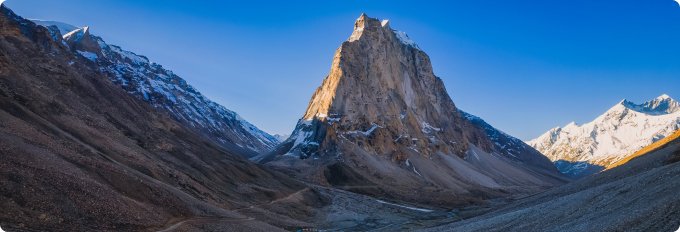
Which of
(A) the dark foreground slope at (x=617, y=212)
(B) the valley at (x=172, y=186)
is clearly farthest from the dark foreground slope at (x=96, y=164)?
(A) the dark foreground slope at (x=617, y=212)

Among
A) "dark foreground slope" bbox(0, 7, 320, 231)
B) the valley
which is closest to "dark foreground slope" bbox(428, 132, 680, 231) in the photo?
the valley

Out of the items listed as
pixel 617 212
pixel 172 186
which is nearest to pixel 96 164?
pixel 172 186

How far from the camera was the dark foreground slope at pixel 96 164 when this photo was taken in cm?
4266

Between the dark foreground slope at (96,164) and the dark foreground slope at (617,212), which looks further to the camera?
the dark foreground slope at (96,164)

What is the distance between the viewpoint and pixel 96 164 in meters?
56.7

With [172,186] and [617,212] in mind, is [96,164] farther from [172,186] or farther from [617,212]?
[617,212]

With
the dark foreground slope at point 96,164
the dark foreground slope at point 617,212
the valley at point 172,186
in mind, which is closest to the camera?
the dark foreground slope at point 617,212

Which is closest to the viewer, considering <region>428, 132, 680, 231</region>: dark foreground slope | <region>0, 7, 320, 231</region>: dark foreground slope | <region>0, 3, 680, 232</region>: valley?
<region>428, 132, 680, 231</region>: dark foreground slope

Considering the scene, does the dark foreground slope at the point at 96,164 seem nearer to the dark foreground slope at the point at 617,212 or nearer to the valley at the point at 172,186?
the valley at the point at 172,186

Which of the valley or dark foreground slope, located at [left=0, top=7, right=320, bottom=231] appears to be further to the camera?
dark foreground slope, located at [left=0, top=7, right=320, bottom=231]

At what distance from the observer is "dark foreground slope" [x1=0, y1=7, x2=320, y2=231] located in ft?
140

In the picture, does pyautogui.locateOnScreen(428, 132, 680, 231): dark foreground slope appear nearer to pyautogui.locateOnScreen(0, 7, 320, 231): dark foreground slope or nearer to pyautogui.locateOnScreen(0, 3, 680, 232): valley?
pyautogui.locateOnScreen(0, 3, 680, 232): valley

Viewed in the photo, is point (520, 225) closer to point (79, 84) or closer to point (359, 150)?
point (79, 84)

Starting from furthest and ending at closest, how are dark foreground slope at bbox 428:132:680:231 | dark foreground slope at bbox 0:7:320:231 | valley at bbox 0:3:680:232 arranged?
dark foreground slope at bbox 0:7:320:231
valley at bbox 0:3:680:232
dark foreground slope at bbox 428:132:680:231
